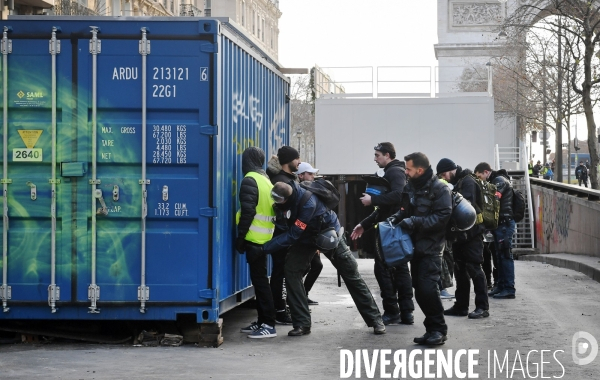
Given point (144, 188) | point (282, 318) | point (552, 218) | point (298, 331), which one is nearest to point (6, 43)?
point (144, 188)

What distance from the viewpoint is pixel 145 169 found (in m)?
9.30

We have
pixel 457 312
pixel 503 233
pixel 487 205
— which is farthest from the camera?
pixel 503 233

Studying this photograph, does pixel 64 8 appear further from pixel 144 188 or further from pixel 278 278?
pixel 144 188

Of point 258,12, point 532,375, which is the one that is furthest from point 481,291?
point 258,12

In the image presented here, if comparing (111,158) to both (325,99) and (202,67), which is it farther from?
(325,99)

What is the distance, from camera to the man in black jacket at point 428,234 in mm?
9586

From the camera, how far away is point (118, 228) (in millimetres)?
9336

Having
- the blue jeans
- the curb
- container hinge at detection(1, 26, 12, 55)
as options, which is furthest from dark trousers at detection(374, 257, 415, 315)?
the curb

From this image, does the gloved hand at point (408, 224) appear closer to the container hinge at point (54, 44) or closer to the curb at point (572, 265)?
the container hinge at point (54, 44)

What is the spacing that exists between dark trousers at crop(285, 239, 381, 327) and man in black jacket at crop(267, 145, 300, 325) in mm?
359

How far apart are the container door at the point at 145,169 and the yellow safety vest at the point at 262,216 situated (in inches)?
34.1

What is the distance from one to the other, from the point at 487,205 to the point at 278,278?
3.01 meters

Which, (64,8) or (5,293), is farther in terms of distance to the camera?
(64,8)

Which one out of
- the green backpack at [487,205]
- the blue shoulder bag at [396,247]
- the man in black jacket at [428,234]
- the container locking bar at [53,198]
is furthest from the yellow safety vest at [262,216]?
the green backpack at [487,205]
